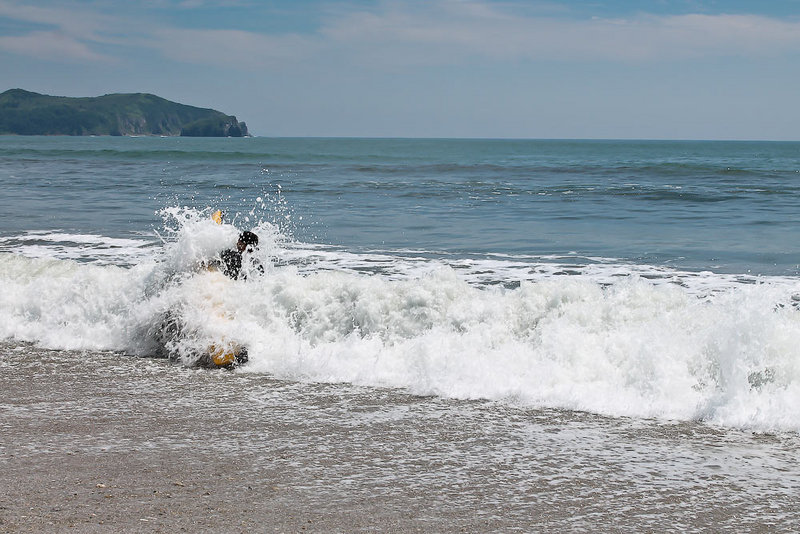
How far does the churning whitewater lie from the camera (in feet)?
21.1

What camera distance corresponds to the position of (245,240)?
867 centimetres

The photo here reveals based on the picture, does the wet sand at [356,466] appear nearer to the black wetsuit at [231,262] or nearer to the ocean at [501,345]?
the ocean at [501,345]

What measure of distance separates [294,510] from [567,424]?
7.45 ft

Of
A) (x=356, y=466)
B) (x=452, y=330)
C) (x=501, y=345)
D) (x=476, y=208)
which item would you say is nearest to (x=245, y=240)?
(x=452, y=330)

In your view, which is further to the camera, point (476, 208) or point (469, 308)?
point (476, 208)

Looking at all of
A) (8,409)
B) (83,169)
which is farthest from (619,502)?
(83,169)

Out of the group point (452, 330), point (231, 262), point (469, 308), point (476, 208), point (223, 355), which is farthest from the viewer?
point (476, 208)

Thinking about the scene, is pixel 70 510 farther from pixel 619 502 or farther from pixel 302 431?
pixel 619 502

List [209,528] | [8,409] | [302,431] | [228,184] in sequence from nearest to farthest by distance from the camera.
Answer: [209,528] → [302,431] → [8,409] → [228,184]

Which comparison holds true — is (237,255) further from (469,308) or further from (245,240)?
(469,308)

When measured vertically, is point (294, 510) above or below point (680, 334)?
below

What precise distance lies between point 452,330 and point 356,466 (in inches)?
126

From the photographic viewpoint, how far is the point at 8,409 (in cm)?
609

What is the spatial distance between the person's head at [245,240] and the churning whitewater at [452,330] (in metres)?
0.10
